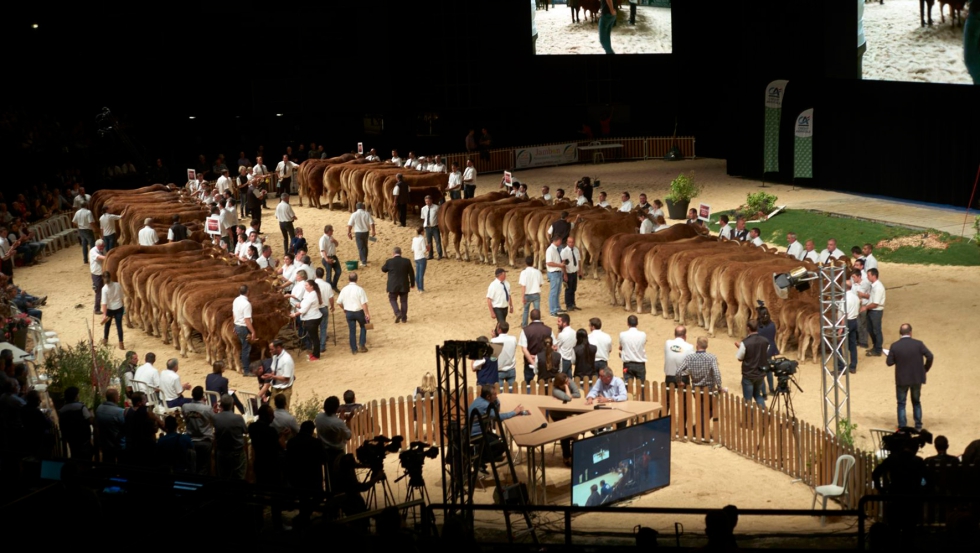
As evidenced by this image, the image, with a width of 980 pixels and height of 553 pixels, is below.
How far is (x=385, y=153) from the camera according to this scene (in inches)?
1447

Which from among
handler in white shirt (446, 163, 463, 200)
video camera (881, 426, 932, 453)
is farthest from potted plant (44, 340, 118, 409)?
handler in white shirt (446, 163, 463, 200)

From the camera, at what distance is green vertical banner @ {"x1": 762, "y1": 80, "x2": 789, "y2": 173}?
30.0m

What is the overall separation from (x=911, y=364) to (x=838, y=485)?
275cm

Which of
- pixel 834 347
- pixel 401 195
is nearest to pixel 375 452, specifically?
pixel 834 347

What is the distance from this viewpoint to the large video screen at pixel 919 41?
74.2ft

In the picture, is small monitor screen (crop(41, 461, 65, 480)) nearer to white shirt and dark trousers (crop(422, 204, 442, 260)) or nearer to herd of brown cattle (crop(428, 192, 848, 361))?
herd of brown cattle (crop(428, 192, 848, 361))

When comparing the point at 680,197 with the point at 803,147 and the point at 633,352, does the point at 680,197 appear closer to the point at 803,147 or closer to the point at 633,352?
the point at 803,147

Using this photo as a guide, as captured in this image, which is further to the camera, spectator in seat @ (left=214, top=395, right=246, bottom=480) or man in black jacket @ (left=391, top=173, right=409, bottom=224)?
man in black jacket @ (left=391, top=173, right=409, bottom=224)

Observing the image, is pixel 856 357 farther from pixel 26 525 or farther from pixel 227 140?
pixel 227 140

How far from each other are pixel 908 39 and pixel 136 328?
16244 millimetres

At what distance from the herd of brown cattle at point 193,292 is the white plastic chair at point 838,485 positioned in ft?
28.7

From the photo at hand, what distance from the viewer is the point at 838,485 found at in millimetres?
11797

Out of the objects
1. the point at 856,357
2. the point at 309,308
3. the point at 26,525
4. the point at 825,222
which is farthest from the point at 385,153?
the point at 26,525

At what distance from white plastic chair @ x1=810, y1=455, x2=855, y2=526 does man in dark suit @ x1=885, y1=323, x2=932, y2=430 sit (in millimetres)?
2538
